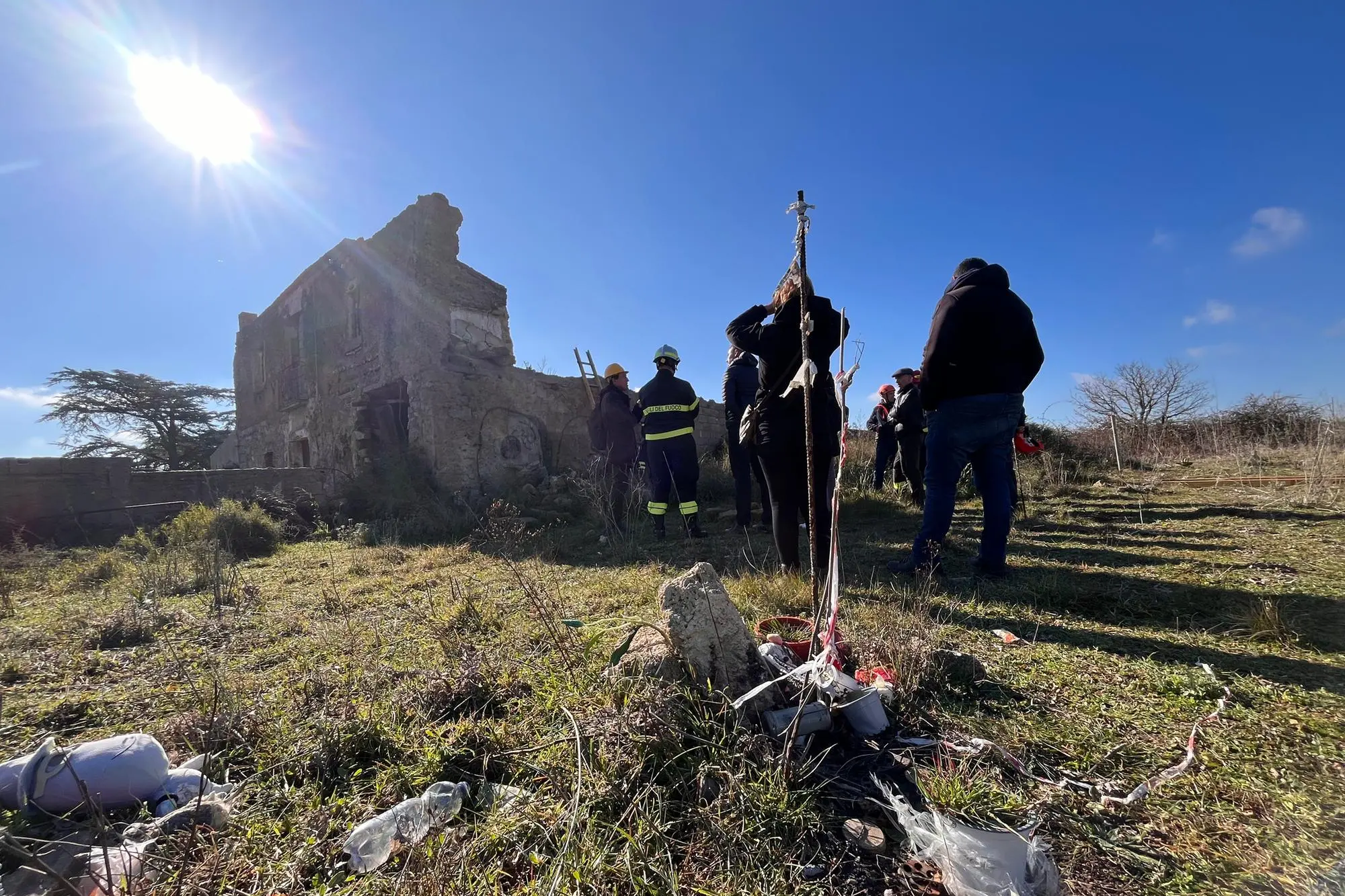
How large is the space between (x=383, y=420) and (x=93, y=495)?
13.2ft

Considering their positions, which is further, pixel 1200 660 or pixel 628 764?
pixel 1200 660

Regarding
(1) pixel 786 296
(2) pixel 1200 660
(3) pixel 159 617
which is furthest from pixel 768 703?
(3) pixel 159 617

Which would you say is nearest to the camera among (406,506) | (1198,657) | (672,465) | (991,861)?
(991,861)

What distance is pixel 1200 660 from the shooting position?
76.2 inches

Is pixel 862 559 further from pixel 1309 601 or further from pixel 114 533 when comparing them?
pixel 114 533

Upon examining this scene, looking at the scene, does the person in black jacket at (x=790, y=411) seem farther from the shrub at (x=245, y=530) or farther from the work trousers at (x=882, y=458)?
the shrub at (x=245, y=530)

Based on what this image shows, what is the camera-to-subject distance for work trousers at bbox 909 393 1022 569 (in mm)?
3020

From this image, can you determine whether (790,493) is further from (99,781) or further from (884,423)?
(884,423)

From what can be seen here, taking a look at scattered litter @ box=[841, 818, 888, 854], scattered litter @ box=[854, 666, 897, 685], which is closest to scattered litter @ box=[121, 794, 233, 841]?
scattered litter @ box=[841, 818, 888, 854]

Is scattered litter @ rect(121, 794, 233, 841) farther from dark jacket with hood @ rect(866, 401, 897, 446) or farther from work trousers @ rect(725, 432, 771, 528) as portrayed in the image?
dark jacket with hood @ rect(866, 401, 897, 446)

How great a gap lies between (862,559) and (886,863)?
281cm

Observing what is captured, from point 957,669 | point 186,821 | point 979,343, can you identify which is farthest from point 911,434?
point 186,821

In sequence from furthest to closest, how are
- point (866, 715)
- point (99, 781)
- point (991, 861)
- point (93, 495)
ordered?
1. point (93, 495)
2. point (866, 715)
3. point (99, 781)
4. point (991, 861)

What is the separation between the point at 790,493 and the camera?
2.99 metres
